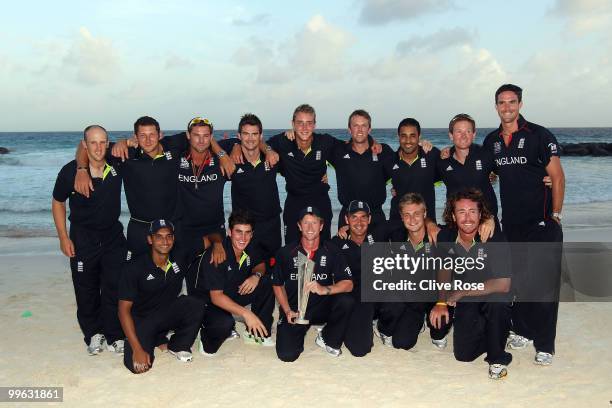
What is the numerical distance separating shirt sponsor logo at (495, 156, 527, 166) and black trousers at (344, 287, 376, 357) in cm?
237

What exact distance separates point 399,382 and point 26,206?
1996cm

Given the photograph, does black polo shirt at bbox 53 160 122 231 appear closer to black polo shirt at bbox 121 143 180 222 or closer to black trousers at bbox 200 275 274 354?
black polo shirt at bbox 121 143 180 222

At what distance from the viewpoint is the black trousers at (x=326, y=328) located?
20.7 feet

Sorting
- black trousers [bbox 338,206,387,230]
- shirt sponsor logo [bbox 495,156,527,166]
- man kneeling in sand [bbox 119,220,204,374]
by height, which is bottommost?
man kneeling in sand [bbox 119,220,204,374]

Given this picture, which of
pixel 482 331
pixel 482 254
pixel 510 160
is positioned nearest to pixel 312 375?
pixel 482 331

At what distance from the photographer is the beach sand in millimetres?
5266

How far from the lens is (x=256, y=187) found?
779 centimetres

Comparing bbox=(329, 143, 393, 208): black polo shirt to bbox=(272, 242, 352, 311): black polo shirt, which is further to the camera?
bbox=(329, 143, 393, 208): black polo shirt

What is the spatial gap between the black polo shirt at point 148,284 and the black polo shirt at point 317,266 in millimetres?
1158

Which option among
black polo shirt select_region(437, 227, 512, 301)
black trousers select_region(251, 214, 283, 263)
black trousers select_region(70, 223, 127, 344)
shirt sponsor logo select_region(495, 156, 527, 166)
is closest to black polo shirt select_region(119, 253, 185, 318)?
black trousers select_region(70, 223, 127, 344)

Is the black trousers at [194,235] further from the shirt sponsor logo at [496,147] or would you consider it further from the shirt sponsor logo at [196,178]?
the shirt sponsor logo at [496,147]

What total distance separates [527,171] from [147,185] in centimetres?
461

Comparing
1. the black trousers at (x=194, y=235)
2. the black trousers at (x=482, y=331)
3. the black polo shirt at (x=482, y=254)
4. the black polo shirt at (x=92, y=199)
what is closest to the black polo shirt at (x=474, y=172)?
the black polo shirt at (x=482, y=254)

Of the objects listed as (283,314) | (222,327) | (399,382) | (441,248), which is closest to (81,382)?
(222,327)
